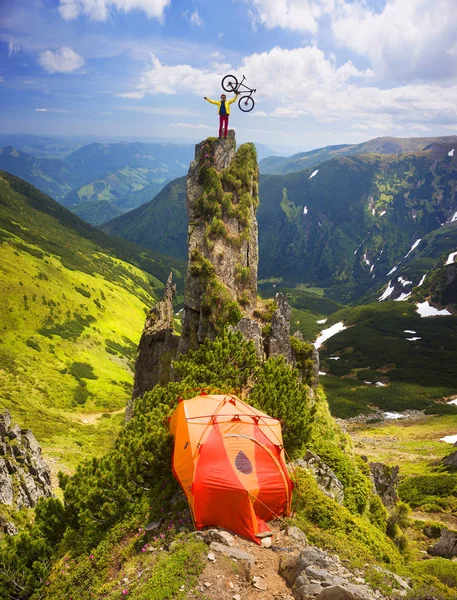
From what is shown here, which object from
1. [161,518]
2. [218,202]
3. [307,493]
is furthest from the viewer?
[218,202]

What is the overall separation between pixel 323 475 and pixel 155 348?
1200 inches

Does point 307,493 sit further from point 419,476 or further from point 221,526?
point 419,476

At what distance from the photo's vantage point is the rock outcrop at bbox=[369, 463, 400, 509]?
37.6 m

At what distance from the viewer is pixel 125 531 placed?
58.6 ft

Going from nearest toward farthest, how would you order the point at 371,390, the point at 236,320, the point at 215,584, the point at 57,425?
the point at 215,584 < the point at 236,320 < the point at 57,425 < the point at 371,390

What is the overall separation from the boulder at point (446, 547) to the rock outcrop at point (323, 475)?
17.6 m

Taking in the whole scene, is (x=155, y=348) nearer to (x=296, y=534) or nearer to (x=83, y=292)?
(x=296, y=534)

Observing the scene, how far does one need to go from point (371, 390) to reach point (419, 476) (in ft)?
279

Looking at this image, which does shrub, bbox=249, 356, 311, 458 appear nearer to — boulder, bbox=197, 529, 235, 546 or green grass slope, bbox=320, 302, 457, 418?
boulder, bbox=197, 529, 235, 546

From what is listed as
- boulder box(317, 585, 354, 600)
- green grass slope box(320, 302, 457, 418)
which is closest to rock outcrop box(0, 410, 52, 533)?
boulder box(317, 585, 354, 600)

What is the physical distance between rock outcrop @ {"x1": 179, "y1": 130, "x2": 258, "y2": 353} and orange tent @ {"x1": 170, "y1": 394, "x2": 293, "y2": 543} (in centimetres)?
1705

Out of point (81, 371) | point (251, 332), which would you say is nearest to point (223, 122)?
point (251, 332)

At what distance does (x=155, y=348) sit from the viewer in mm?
50062

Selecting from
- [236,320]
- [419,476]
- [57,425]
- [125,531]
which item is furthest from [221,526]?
[57,425]
